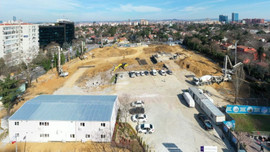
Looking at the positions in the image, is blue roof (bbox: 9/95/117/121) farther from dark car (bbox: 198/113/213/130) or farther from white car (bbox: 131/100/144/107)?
dark car (bbox: 198/113/213/130)

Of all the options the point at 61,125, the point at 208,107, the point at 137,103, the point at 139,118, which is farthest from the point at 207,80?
the point at 61,125

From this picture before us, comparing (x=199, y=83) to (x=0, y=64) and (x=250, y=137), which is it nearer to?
(x=250, y=137)

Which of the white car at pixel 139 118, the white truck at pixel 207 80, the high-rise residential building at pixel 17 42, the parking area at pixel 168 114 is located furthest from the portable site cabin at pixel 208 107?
the high-rise residential building at pixel 17 42

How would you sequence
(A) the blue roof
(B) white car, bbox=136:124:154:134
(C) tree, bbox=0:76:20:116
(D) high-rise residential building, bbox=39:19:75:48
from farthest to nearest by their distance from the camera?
(D) high-rise residential building, bbox=39:19:75:48 < (C) tree, bbox=0:76:20:116 < (B) white car, bbox=136:124:154:134 < (A) the blue roof

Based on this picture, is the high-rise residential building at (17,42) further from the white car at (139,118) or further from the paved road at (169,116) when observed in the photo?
the white car at (139,118)

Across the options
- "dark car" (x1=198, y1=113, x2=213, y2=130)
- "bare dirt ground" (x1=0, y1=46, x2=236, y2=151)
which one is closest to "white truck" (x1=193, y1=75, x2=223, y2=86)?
"bare dirt ground" (x1=0, y1=46, x2=236, y2=151)

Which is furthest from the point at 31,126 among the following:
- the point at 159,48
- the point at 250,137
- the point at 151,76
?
the point at 159,48
